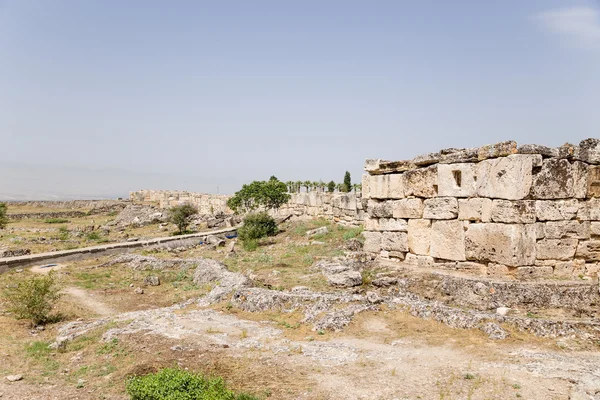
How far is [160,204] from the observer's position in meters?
51.1

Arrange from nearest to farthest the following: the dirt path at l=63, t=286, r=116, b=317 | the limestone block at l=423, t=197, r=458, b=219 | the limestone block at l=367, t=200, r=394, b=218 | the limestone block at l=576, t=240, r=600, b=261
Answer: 1. the limestone block at l=576, t=240, r=600, b=261
2. the limestone block at l=423, t=197, r=458, b=219
3. the limestone block at l=367, t=200, r=394, b=218
4. the dirt path at l=63, t=286, r=116, b=317

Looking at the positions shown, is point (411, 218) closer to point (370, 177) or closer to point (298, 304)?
point (370, 177)

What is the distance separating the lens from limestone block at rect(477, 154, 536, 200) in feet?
27.8

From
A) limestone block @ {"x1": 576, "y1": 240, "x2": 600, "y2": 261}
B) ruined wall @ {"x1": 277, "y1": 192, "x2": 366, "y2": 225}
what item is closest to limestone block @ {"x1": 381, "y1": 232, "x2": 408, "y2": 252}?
limestone block @ {"x1": 576, "y1": 240, "x2": 600, "y2": 261}

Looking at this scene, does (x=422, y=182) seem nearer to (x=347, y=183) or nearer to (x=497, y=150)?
(x=497, y=150)

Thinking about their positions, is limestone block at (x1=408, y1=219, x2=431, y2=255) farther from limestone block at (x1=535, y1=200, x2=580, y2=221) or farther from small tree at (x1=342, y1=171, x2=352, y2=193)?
small tree at (x1=342, y1=171, x2=352, y2=193)

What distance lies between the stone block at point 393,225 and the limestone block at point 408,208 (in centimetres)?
14

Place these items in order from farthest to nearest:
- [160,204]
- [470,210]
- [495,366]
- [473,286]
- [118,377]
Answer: [160,204] → [470,210] → [473,286] → [118,377] → [495,366]

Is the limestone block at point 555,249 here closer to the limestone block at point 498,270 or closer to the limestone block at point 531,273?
the limestone block at point 531,273

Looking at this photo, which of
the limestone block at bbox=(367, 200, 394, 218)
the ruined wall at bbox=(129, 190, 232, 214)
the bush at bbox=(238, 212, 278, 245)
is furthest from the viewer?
the ruined wall at bbox=(129, 190, 232, 214)

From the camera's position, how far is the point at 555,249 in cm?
876

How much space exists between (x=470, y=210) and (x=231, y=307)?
6.07 m

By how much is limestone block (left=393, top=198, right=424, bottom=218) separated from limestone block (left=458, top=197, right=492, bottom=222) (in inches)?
41.9

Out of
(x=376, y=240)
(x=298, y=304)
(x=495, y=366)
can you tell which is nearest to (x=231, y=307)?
(x=298, y=304)
